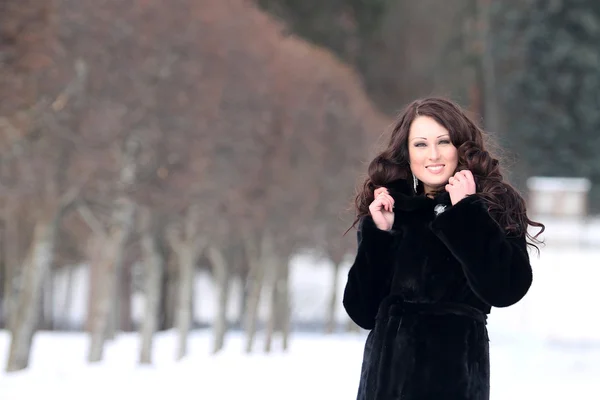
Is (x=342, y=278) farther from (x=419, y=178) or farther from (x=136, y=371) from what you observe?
(x=419, y=178)

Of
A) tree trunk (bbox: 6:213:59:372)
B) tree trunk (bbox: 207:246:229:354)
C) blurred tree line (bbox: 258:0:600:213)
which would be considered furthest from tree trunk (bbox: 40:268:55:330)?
tree trunk (bbox: 6:213:59:372)

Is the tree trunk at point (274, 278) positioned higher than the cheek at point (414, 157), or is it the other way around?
the tree trunk at point (274, 278)

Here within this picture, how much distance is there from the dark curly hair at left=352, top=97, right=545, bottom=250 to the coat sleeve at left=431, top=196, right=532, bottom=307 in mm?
72

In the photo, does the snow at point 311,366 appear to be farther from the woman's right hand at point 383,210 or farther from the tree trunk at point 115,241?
the woman's right hand at point 383,210

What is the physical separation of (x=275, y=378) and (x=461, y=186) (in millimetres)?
10443

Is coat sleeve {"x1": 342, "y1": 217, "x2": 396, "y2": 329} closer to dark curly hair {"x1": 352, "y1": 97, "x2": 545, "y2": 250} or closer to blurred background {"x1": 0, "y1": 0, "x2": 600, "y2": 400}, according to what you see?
dark curly hair {"x1": 352, "y1": 97, "x2": 545, "y2": 250}

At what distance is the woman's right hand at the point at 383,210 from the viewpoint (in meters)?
4.96

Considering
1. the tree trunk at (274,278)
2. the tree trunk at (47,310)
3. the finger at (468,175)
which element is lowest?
the tree trunk at (47,310)

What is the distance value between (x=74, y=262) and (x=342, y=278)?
16.7 metres

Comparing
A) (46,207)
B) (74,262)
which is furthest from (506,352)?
(74,262)

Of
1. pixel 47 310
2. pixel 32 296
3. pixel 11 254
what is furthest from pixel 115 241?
pixel 47 310

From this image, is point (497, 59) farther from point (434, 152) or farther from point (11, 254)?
point (434, 152)

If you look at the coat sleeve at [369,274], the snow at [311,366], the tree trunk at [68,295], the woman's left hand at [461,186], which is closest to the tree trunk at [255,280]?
the snow at [311,366]

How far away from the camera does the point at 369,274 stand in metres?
4.95
